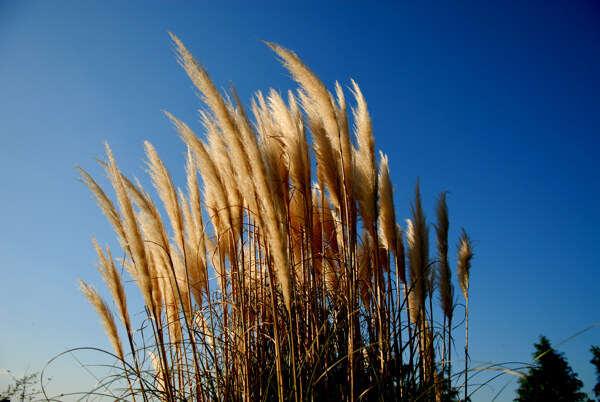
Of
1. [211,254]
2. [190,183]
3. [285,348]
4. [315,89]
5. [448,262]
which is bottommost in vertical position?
[285,348]

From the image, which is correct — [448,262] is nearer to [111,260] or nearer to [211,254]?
[211,254]

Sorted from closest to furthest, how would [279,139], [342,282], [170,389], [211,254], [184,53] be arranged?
[184,53]
[170,389]
[279,139]
[342,282]
[211,254]

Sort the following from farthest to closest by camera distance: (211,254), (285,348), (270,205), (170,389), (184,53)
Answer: (211,254) → (285,348) → (170,389) → (184,53) → (270,205)

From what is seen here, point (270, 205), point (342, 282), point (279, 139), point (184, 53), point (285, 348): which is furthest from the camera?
point (342, 282)

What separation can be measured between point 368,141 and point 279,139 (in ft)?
1.94

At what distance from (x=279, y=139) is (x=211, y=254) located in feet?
3.65

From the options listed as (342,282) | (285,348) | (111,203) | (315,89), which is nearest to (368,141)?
(315,89)

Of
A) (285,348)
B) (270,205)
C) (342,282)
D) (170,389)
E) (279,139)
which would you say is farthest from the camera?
(342,282)

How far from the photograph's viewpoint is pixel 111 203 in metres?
2.21

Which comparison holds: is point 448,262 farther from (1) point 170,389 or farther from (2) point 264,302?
(1) point 170,389

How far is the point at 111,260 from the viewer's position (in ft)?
7.92

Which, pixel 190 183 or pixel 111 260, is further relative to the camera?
pixel 190 183

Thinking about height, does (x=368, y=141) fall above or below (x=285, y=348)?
above

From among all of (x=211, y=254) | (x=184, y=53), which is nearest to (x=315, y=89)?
(x=184, y=53)
